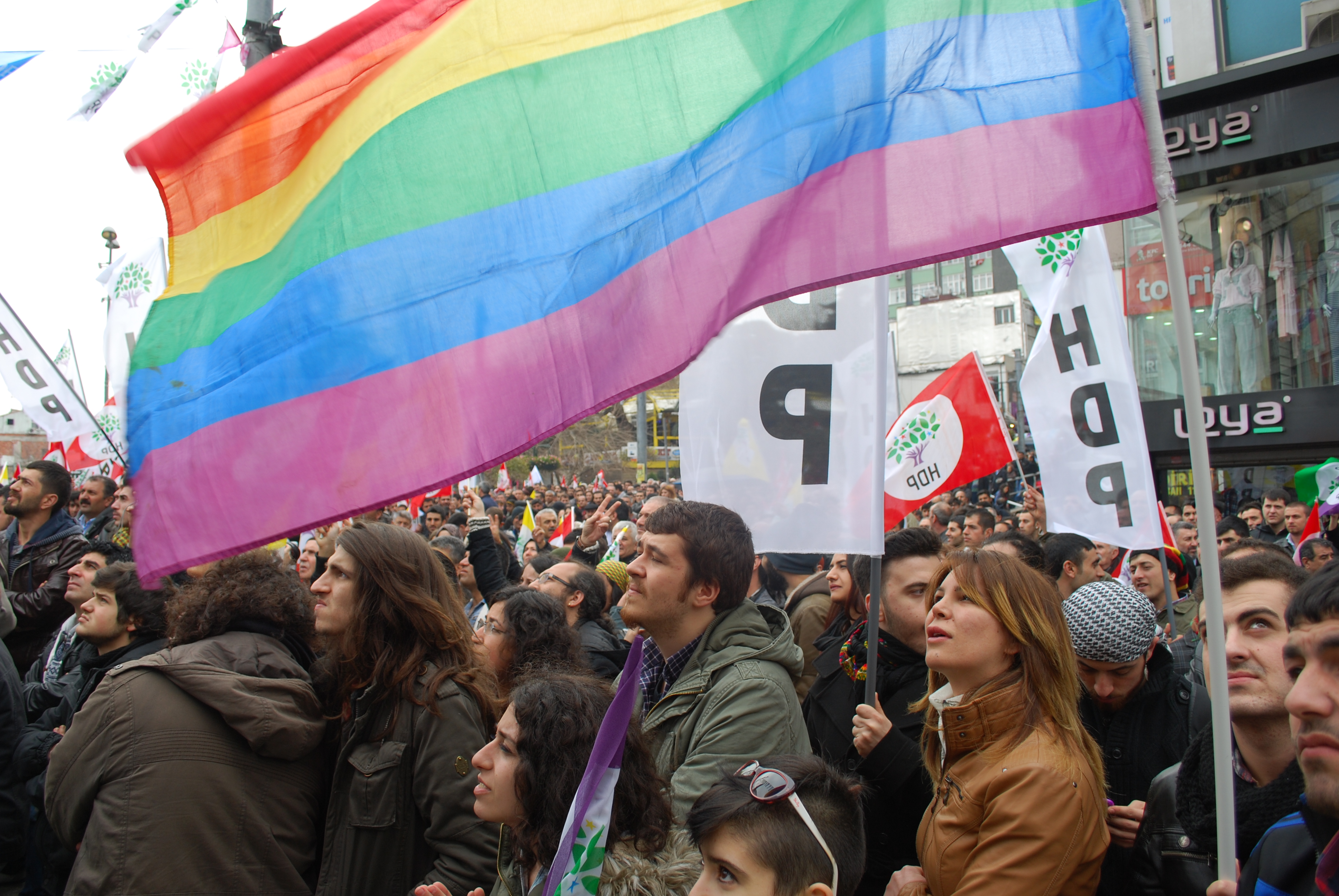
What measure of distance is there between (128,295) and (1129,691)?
33.8 ft

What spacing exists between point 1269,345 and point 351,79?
16855mm

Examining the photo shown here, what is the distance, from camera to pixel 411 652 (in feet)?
10.4

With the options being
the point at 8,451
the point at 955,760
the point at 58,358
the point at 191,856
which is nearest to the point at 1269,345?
the point at 955,760

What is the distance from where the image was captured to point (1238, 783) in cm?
226

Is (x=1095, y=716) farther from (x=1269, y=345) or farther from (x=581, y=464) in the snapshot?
(x=581, y=464)

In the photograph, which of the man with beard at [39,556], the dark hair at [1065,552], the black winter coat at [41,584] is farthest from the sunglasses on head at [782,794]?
the man with beard at [39,556]

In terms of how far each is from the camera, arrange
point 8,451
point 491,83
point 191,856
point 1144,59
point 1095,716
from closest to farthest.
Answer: point 1144,59 → point 491,83 → point 191,856 → point 1095,716 → point 8,451

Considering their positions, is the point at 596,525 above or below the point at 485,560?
below

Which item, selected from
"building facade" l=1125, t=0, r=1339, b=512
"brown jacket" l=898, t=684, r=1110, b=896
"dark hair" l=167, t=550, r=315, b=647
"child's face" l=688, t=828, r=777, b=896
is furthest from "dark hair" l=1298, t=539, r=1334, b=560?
"building facade" l=1125, t=0, r=1339, b=512

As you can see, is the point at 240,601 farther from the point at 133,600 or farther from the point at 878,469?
the point at 878,469

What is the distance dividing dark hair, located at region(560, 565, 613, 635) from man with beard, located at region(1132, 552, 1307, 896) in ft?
9.65

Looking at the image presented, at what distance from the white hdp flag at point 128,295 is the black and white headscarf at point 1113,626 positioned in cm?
860

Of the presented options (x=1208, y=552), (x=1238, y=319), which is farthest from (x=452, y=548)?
(x=1238, y=319)

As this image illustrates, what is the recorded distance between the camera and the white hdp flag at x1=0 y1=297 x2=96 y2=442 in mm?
6316
